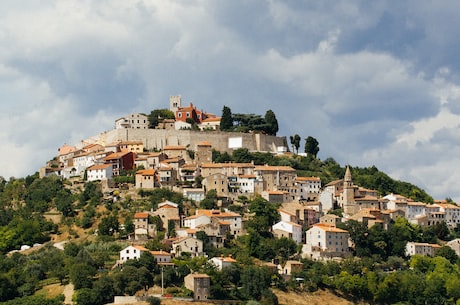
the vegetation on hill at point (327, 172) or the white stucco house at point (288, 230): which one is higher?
the vegetation on hill at point (327, 172)

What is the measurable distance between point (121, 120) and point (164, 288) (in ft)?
138

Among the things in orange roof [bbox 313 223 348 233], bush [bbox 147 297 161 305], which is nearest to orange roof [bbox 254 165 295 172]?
orange roof [bbox 313 223 348 233]

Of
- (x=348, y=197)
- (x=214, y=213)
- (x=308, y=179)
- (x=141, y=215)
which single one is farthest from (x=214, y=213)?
(x=308, y=179)

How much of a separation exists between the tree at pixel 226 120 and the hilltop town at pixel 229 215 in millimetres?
2618

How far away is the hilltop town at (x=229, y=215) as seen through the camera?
73.8 metres

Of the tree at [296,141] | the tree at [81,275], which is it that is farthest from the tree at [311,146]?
the tree at [81,275]

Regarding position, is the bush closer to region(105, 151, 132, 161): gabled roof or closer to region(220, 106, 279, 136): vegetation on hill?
region(105, 151, 132, 161): gabled roof

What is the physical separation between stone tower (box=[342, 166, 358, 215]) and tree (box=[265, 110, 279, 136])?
21.4 meters

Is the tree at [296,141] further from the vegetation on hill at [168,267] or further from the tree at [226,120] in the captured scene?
the vegetation on hill at [168,267]

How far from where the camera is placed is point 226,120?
10900 centimetres

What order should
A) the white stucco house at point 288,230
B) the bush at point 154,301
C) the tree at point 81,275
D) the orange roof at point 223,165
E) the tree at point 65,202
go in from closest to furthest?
the bush at point 154,301
the tree at point 81,275
the white stucco house at point 288,230
the tree at point 65,202
the orange roof at point 223,165

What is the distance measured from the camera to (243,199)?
88625mm

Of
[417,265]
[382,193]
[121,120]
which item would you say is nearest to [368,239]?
[417,265]

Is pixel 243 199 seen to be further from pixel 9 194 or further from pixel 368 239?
pixel 9 194
